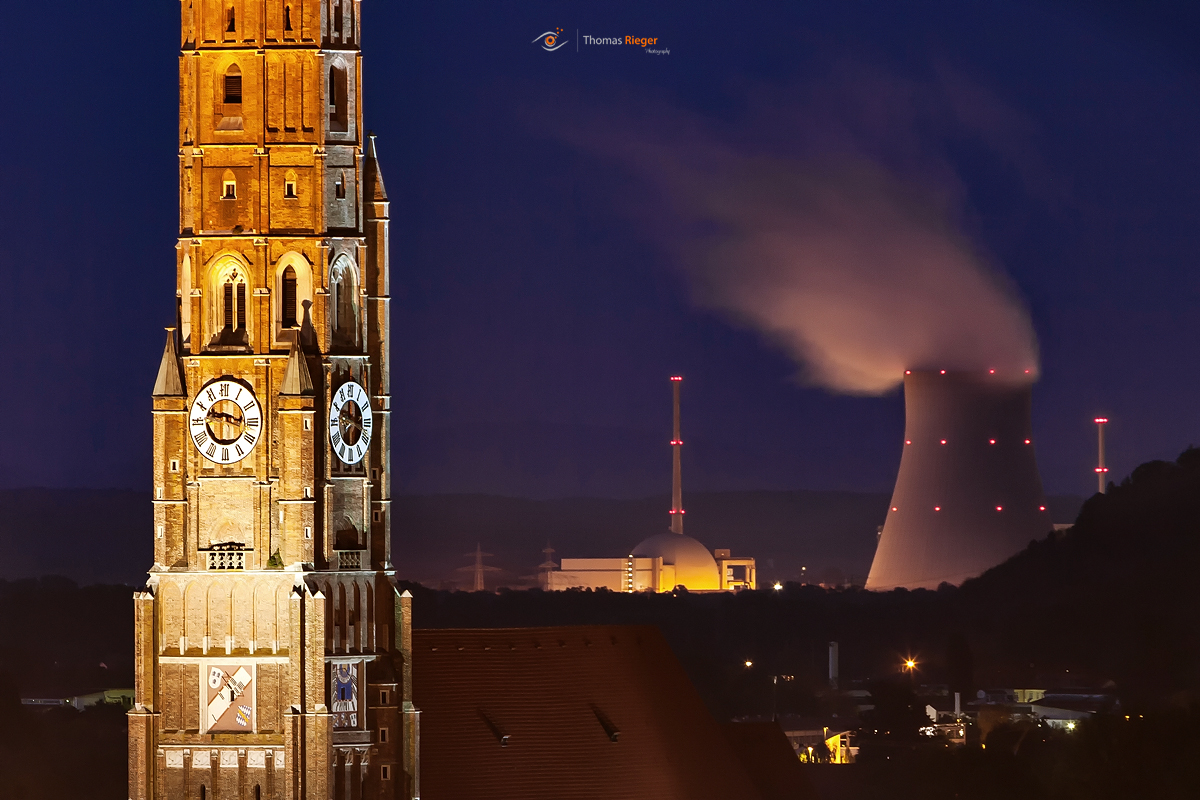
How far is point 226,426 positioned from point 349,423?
3.61 metres

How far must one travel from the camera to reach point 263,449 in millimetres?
74312

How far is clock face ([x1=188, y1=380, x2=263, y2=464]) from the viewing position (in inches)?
2928

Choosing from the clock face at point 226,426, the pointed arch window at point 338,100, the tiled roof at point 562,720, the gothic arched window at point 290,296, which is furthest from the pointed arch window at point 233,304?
the tiled roof at point 562,720

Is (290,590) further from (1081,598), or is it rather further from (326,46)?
(1081,598)

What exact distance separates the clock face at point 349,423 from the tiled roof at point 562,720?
952 centimetres

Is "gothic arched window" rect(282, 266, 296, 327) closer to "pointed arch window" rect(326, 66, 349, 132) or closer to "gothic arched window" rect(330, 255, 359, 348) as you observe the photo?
"gothic arched window" rect(330, 255, 359, 348)

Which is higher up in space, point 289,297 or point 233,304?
point 289,297

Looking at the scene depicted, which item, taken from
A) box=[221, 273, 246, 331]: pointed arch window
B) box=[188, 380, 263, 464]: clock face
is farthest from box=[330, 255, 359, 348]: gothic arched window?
box=[188, 380, 263, 464]: clock face

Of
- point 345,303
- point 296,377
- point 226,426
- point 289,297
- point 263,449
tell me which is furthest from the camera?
point 345,303

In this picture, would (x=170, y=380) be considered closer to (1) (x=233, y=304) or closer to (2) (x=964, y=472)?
(1) (x=233, y=304)

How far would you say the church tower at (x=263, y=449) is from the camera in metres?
73.8

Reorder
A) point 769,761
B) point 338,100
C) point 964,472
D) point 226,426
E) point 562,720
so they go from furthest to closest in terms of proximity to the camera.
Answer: point 964,472, point 769,761, point 562,720, point 338,100, point 226,426

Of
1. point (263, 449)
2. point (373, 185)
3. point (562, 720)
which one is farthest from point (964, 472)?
point (263, 449)

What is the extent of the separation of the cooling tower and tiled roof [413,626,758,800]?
3040 inches
